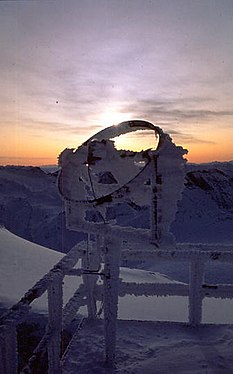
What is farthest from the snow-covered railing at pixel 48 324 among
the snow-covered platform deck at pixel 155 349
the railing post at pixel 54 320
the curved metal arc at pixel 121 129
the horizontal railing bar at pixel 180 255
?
the curved metal arc at pixel 121 129

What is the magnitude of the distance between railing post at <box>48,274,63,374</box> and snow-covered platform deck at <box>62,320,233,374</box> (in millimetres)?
452

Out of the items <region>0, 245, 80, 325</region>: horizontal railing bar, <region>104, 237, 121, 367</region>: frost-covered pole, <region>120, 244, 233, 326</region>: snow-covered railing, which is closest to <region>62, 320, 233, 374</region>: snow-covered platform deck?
<region>120, 244, 233, 326</region>: snow-covered railing

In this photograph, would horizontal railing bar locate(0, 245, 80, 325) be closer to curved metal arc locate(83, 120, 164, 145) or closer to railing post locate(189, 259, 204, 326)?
curved metal arc locate(83, 120, 164, 145)

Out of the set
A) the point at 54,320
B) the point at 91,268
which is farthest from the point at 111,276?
the point at 91,268

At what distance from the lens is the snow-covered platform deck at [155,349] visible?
499cm

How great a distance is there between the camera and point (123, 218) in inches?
1155

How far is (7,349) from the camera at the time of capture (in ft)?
10.2

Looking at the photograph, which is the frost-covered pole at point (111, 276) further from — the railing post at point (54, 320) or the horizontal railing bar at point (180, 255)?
the horizontal railing bar at point (180, 255)

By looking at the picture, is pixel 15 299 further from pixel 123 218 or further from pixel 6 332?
pixel 123 218

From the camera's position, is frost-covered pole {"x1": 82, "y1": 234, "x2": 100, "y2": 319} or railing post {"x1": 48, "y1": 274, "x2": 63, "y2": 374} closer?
railing post {"x1": 48, "y1": 274, "x2": 63, "y2": 374}

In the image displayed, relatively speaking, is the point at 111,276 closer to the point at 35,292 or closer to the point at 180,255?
the point at 35,292

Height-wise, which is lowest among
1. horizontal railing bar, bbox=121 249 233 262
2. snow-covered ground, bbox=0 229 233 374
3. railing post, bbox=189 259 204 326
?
snow-covered ground, bbox=0 229 233 374

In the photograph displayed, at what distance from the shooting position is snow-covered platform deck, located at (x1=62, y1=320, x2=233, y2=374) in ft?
16.4

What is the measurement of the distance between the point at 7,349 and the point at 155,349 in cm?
319
